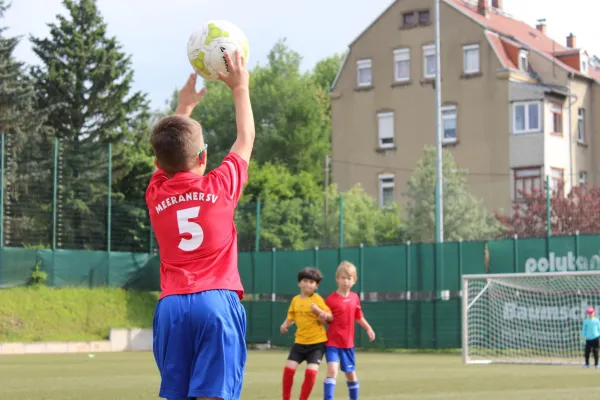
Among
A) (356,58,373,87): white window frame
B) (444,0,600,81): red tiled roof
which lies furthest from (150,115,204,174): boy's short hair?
(356,58,373,87): white window frame

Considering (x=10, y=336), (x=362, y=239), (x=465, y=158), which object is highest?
(x=465, y=158)

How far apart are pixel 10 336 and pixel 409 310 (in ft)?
35.1

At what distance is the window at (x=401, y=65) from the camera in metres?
48.1

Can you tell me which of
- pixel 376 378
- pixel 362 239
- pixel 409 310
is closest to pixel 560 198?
pixel 362 239

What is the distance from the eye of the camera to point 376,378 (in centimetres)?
1667

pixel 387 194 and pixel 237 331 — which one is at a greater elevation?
pixel 387 194

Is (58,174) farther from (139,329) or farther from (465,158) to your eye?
(465,158)

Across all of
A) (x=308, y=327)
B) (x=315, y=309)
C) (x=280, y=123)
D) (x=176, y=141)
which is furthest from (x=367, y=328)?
(x=280, y=123)

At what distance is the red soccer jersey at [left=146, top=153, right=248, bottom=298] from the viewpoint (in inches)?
191

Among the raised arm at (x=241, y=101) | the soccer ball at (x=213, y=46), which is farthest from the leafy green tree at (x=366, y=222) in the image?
the raised arm at (x=241, y=101)

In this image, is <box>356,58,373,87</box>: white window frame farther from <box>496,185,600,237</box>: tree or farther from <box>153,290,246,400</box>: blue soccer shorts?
<box>153,290,246,400</box>: blue soccer shorts

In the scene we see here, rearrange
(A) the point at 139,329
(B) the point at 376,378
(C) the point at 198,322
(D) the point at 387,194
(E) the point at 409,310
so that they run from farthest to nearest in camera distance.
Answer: (D) the point at 387,194
(A) the point at 139,329
(E) the point at 409,310
(B) the point at 376,378
(C) the point at 198,322

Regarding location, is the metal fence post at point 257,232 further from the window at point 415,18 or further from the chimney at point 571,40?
the chimney at point 571,40

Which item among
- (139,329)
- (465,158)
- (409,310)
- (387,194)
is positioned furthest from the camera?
(387,194)
